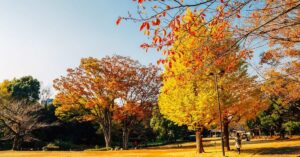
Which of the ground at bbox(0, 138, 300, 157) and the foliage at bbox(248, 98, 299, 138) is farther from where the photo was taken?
the foliage at bbox(248, 98, 299, 138)

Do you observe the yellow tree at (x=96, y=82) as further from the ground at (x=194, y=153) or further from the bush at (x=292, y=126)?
the bush at (x=292, y=126)

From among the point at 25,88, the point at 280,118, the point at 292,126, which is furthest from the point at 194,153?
the point at 25,88

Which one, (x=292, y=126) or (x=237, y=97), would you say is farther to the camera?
(x=292, y=126)

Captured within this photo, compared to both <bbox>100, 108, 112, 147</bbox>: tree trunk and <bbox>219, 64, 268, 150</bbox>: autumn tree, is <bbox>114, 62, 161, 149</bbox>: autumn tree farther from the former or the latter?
<bbox>219, 64, 268, 150</bbox>: autumn tree

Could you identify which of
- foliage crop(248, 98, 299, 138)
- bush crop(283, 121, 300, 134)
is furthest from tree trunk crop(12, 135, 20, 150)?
bush crop(283, 121, 300, 134)

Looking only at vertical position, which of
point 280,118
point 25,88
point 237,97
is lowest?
point 280,118

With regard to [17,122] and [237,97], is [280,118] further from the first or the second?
[17,122]

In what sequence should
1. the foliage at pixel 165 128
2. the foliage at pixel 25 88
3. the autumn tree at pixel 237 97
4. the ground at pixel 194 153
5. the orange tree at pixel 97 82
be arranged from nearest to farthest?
the ground at pixel 194 153 → the autumn tree at pixel 237 97 → the orange tree at pixel 97 82 → the foliage at pixel 165 128 → the foliage at pixel 25 88

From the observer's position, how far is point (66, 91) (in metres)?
37.8

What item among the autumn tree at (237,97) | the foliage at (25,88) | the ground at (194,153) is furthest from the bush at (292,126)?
the foliage at (25,88)

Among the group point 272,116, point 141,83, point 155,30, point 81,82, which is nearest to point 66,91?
point 81,82

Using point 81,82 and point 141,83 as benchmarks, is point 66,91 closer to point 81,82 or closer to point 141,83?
point 81,82

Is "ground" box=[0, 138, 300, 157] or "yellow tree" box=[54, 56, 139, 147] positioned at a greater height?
"yellow tree" box=[54, 56, 139, 147]

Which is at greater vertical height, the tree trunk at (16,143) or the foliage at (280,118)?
the foliage at (280,118)
